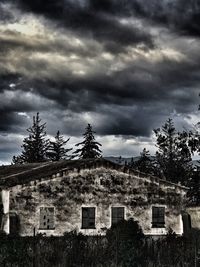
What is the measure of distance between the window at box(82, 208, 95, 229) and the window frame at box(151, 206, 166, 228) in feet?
11.7

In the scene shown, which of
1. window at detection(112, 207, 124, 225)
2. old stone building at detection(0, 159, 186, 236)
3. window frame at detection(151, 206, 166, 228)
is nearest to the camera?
old stone building at detection(0, 159, 186, 236)

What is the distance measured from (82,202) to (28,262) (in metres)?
13.6

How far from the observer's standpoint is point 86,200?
27938 millimetres

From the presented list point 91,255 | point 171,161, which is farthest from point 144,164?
point 91,255

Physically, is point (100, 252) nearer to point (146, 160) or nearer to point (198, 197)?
point (198, 197)

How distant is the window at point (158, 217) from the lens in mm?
29500

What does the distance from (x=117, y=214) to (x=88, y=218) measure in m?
1.70

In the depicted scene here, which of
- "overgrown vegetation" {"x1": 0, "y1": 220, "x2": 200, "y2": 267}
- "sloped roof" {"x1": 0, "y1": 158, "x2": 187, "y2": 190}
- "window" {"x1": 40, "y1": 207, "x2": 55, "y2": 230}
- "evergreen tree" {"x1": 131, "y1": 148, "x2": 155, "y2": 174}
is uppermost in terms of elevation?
"evergreen tree" {"x1": 131, "y1": 148, "x2": 155, "y2": 174}

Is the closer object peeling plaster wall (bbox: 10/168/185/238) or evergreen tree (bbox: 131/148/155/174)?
peeling plaster wall (bbox: 10/168/185/238)

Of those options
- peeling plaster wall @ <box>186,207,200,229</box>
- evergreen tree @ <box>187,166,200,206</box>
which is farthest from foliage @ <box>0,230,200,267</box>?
evergreen tree @ <box>187,166,200,206</box>

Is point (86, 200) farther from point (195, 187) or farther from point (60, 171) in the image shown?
point (195, 187)

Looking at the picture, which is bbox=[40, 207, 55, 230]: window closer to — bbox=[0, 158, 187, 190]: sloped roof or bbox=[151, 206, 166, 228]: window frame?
bbox=[0, 158, 187, 190]: sloped roof

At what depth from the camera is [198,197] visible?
46656mm

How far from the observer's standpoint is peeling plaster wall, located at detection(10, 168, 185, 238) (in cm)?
2638
